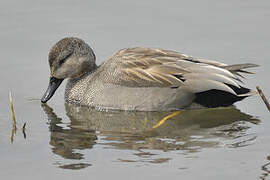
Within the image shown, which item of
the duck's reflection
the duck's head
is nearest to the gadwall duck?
the duck's head

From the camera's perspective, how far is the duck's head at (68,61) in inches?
453

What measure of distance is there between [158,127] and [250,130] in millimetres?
1367

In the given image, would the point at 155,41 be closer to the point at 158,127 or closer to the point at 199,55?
the point at 199,55

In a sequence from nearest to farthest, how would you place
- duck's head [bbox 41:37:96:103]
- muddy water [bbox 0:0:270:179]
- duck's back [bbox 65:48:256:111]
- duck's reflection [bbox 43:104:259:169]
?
muddy water [bbox 0:0:270:179]
duck's reflection [bbox 43:104:259:169]
duck's back [bbox 65:48:256:111]
duck's head [bbox 41:37:96:103]

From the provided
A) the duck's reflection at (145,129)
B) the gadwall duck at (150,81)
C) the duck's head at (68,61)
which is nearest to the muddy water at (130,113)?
the duck's reflection at (145,129)

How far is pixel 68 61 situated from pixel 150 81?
5.38ft

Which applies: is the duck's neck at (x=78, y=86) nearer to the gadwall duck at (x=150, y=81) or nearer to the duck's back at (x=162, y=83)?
the gadwall duck at (x=150, y=81)

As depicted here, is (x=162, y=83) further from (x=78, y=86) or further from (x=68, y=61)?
(x=68, y=61)

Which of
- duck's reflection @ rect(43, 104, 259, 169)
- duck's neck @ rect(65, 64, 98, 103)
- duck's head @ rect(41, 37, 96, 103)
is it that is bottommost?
duck's reflection @ rect(43, 104, 259, 169)

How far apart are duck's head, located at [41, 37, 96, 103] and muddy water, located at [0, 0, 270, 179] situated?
0.38m

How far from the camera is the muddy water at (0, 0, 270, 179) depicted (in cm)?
846

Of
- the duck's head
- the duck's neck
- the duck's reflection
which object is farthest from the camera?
the duck's neck

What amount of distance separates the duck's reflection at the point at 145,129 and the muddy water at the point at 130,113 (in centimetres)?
1

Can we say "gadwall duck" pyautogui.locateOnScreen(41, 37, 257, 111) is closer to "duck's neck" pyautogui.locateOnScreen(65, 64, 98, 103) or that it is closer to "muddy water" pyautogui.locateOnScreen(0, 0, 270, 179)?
"duck's neck" pyautogui.locateOnScreen(65, 64, 98, 103)
